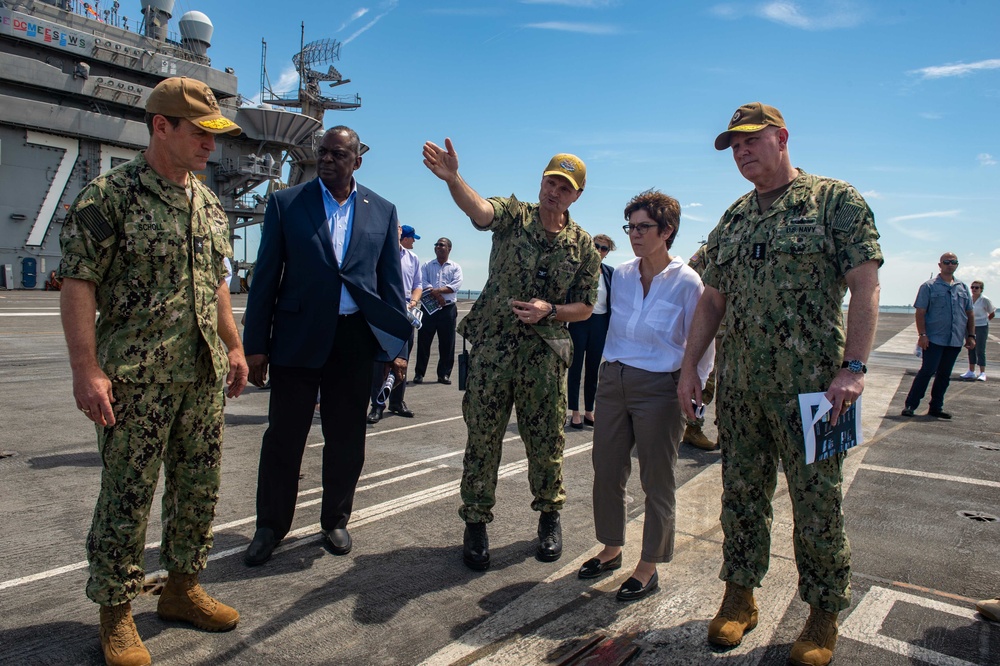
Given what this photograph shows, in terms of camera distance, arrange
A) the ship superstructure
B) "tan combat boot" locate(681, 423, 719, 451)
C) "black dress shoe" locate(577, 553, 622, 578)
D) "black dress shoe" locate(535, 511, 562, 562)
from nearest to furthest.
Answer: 1. "black dress shoe" locate(577, 553, 622, 578)
2. "black dress shoe" locate(535, 511, 562, 562)
3. "tan combat boot" locate(681, 423, 719, 451)
4. the ship superstructure

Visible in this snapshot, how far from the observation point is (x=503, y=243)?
3.74 meters

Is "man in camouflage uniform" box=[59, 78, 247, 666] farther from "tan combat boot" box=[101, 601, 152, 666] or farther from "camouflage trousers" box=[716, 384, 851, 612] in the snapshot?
"camouflage trousers" box=[716, 384, 851, 612]

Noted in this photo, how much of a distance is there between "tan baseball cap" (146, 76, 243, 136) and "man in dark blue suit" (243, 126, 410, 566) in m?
0.89

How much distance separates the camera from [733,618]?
2.76 metres

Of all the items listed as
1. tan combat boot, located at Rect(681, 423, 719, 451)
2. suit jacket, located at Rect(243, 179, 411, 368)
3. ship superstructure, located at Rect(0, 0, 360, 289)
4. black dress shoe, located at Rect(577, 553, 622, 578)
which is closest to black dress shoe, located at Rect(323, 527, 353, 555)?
suit jacket, located at Rect(243, 179, 411, 368)

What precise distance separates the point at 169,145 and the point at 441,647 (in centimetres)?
230

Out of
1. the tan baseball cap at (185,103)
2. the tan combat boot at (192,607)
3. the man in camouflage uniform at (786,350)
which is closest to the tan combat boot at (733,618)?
the man in camouflage uniform at (786,350)

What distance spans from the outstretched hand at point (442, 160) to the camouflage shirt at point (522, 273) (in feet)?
1.19

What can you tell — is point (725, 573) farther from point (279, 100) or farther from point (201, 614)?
point (279, 100)

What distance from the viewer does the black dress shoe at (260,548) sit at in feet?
11.0

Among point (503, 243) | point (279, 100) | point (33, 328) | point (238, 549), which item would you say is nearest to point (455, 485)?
point (238, 549)

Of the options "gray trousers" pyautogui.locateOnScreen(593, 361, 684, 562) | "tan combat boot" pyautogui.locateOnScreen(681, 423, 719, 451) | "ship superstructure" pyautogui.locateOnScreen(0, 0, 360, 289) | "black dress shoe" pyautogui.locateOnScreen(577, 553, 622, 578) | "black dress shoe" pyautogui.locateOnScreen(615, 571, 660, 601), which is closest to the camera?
"black dress shoe" pyautogui.locateOnScreen(615, 571, 660, 601)

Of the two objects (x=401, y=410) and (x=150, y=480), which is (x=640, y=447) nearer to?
(x=150, y=480)

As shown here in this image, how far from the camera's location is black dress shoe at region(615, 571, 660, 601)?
308 cm
